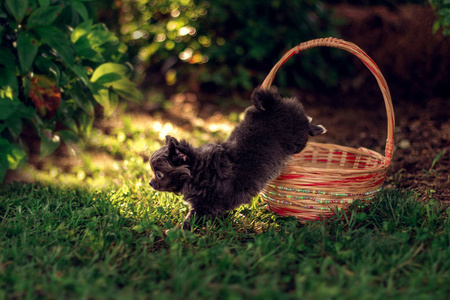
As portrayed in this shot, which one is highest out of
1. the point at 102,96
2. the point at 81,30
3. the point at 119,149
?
the point at 81,30

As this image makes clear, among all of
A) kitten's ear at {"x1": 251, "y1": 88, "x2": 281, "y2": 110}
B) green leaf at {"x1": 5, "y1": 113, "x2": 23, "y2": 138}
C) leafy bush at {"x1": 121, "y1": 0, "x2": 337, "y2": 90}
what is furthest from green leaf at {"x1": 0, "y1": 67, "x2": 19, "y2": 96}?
leafy bush at {"x1": 121, "y1": 0, "x2": 337, "y2": 90}

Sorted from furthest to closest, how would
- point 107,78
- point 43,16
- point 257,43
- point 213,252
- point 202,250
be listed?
1. point 257,43
2. point 107,78
3. point 43,16
4. point 202,250
5. point 213,252

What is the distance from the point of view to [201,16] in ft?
17.6

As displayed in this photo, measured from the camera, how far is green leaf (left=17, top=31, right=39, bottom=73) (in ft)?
8.37

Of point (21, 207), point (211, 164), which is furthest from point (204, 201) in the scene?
point (21, 207)

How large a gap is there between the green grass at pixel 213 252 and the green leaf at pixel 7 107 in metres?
0.59

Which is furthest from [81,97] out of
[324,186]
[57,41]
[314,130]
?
[324,186]

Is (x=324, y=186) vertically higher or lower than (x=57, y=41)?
lower

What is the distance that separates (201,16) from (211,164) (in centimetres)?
354

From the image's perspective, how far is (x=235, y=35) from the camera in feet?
17.6

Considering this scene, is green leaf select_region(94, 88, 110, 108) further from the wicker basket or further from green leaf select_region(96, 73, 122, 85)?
the wicker basket

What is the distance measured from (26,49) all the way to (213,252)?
1.80 m

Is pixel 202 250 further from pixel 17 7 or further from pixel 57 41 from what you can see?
pixel 17 7

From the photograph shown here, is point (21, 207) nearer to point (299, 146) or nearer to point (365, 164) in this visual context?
point (299, 146)
